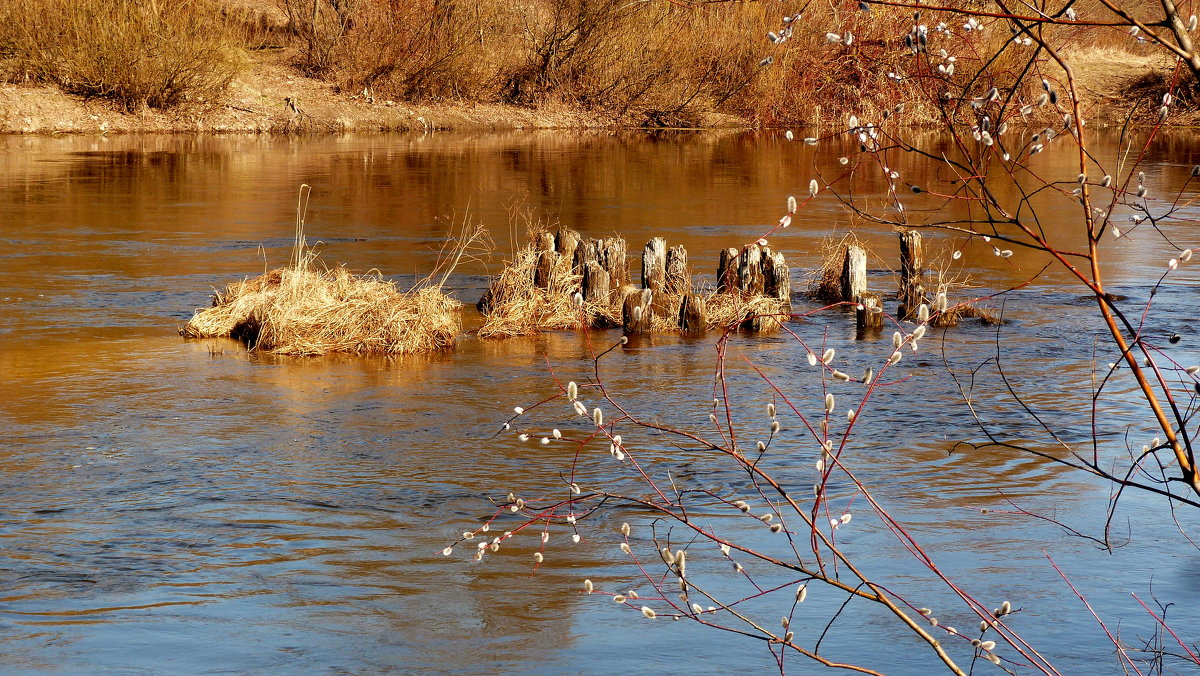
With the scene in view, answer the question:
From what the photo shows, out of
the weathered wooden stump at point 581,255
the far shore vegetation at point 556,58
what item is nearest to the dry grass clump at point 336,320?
the weathered wooden stump at point 581,255

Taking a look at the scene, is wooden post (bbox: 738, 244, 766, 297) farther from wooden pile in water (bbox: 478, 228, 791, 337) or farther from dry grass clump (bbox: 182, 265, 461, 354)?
dry grass clump (bbox: 182, 265, 461, 354)

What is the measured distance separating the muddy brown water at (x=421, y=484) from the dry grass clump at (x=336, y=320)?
0.25 meters

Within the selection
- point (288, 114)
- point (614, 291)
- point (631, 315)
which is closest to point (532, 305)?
point (614, 291)

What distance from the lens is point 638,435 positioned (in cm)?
816

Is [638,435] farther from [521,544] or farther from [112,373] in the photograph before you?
[112,373]

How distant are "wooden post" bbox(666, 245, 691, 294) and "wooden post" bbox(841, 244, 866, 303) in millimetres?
1406

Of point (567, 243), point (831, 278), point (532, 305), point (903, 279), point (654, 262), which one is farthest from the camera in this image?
point (831, 278)

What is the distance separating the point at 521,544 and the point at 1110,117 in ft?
147

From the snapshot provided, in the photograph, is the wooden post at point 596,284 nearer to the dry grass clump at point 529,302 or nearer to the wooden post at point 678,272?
the dry grass clump at point 529,302

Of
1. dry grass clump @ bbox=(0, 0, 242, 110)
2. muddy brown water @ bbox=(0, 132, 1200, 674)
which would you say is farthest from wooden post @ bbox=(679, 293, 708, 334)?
dry grass clump @ bbox=(0, 0, 242, 110)

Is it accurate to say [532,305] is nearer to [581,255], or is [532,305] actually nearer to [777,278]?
[581,255]

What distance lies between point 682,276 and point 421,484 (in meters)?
5.62

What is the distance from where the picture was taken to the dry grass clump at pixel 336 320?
10.5 m

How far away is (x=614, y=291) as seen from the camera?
1216 cm
